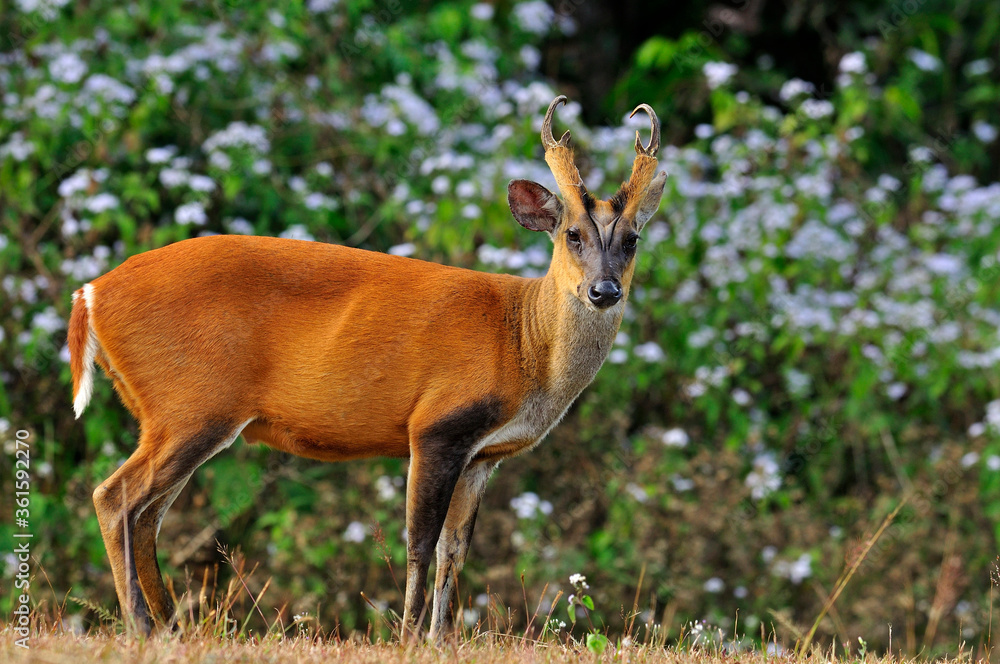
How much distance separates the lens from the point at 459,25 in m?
8.46

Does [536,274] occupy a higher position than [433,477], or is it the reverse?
[433,477]

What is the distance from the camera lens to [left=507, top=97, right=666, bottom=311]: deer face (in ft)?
13.6

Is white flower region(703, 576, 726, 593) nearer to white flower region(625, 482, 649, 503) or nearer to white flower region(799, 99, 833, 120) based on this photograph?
white flower region(625, 482, 649, 503)

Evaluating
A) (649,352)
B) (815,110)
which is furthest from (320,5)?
(815,110)

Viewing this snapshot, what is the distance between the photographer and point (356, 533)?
20.0 feet

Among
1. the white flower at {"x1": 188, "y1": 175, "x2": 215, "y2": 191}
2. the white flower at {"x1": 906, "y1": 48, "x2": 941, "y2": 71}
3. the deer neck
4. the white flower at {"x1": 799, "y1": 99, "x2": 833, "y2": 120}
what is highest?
the white flower at {"x1": 188, "y1": 175, "x2": 215, "y2": 191}

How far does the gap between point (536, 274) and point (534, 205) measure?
8.48ft

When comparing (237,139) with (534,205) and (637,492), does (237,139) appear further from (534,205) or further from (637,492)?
(637,492)

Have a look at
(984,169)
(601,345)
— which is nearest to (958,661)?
(601,345)

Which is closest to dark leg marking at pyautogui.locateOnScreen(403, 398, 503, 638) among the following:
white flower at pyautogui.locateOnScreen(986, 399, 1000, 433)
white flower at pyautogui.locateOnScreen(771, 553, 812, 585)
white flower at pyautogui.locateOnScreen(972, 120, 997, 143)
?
white flower at pyautogui.locateOnScreen(771, 553, 812, 585)

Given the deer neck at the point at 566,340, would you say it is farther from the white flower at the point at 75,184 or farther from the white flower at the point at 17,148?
the white flower at the point at 17,148

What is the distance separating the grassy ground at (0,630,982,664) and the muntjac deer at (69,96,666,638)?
33 cm

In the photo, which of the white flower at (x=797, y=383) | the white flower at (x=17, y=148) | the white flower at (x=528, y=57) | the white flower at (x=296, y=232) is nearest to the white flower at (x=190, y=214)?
the white flower at (x=296, y=232)

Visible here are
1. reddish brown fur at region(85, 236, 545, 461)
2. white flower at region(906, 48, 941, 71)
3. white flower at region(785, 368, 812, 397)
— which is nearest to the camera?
reddish brown fur at region(85, 236, 545, 461)
